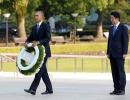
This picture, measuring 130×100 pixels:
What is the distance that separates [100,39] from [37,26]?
3643 centimetres

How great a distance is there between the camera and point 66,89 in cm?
1321

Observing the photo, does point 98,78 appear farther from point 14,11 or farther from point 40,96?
point 14,11

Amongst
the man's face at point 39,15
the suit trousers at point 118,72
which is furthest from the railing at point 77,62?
the man's face at point 39,15

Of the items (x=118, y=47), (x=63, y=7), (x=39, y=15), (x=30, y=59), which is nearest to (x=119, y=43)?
(x=118, y=47)

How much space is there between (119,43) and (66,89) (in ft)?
6.99

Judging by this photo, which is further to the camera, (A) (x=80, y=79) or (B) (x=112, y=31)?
(A) (x=80, y=79)

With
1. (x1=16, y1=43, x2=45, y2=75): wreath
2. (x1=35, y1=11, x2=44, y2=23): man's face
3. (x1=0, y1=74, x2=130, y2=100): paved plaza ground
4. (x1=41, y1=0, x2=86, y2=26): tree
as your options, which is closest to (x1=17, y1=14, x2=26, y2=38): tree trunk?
(x1=41, y1=0, x2=86, y2=26): tree

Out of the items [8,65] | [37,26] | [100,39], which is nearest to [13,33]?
[100,39]

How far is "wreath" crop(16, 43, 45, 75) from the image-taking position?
11.6 m

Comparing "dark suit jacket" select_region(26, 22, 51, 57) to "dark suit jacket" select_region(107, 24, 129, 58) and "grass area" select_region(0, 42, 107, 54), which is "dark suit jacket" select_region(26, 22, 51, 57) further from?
"grass area" select_region(0, 42, 107, 54)

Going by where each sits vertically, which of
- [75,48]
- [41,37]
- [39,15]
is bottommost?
[75,48]

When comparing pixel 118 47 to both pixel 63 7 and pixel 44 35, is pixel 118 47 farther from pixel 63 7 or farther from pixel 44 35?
pixel 63 7

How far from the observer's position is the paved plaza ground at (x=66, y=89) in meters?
11.6

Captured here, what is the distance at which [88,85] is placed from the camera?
1424cm
